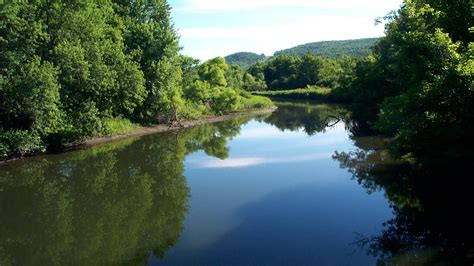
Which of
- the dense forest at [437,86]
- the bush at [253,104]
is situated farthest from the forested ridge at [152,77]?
the bush at [253,104]

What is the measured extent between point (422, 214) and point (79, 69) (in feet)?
70.9

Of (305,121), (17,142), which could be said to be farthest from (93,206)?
(305,121)

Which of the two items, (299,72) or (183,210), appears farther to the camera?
(299,72)

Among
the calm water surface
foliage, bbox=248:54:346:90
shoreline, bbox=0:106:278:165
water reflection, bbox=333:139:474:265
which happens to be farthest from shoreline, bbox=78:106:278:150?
foliage, bbox=248:54:346:90

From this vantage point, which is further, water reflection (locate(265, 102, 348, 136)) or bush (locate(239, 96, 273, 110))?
bush (locate(239, 96, 273, 110))

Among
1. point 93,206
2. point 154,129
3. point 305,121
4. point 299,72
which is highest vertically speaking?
point 299,72

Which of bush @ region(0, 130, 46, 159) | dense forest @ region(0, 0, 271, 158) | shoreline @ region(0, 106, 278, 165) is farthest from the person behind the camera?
shoreline @ region(0, 106, 278, 165)

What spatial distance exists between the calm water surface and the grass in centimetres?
511

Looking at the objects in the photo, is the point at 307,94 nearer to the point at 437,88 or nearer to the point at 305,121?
the point at 305,121

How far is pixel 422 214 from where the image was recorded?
14.5m

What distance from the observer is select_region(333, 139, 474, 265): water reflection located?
1138 cm

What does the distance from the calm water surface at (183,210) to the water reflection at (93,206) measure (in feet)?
0.14

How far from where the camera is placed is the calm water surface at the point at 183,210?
40.6ft

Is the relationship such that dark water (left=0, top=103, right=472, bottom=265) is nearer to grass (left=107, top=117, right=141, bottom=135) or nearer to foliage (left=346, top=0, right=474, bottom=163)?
foliage (left=346, top=0, right=474, bottom=163)
